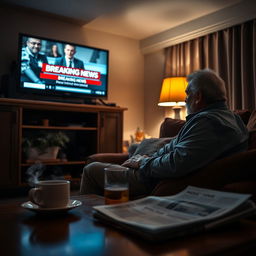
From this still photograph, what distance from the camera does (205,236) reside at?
667 mm

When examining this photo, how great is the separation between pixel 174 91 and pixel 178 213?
275 centimetres

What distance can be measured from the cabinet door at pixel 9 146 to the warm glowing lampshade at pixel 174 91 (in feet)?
5.40

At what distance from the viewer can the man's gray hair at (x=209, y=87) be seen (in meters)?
1.36

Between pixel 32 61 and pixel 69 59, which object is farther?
pixel 69 59

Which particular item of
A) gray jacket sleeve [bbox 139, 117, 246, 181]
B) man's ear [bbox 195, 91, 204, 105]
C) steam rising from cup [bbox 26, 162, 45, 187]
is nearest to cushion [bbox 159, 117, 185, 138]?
man's ear [bbox 195, 91, 204, 105]

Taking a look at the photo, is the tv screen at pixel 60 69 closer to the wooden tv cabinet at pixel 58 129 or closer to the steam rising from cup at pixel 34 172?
the wooden tv cabinet at pixel 58 129

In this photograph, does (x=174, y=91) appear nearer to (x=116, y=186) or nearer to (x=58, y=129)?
(x=58, y=129)

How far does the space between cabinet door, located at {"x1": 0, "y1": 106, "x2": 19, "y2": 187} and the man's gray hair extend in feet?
6.74

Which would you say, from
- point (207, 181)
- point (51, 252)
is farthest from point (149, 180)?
point (51, 252)

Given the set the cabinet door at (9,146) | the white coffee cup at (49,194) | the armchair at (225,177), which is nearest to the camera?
the white coffee cup at (49,194)

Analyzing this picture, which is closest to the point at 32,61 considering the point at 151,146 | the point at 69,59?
the point at 69,59

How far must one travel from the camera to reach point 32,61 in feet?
10.4

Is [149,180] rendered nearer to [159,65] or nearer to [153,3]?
[153,3]

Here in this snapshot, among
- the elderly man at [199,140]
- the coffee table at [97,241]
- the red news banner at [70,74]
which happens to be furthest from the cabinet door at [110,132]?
the coffee table at [97,241]
